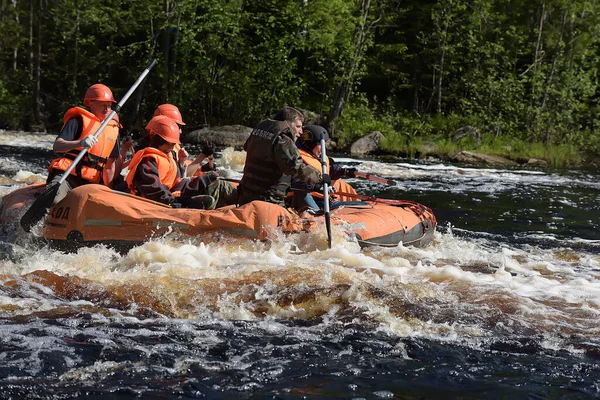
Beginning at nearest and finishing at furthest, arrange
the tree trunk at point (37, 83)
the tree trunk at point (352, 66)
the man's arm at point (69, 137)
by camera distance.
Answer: the man's arm at point (69, 137) → the tree trunk at point (37, 83) → the tree trunk at point (352, 66)

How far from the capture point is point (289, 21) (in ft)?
85.3

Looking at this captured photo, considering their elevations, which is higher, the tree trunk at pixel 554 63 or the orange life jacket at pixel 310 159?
the tree trunk at pixel 554 63

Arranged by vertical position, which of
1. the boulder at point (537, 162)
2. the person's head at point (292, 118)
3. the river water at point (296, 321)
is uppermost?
the person's head at point (292, 118)

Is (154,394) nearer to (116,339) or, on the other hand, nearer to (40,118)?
(116,339)

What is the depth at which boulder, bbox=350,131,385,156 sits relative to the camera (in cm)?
2302

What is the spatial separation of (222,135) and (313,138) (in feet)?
51.7

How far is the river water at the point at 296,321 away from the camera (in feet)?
14.1

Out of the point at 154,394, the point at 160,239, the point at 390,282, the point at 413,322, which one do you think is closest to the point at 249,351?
the point at 154,394

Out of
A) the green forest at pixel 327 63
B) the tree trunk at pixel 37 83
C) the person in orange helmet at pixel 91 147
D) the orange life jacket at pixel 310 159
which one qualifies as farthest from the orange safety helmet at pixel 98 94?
the tree trunk at pixel 37 83

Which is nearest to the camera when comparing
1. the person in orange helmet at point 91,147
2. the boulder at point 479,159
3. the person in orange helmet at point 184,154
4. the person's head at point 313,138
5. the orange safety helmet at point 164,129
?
the orange safety helmet at point 164,129

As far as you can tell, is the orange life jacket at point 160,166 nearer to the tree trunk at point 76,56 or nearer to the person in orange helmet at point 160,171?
the person in orange helmet at point 160,171

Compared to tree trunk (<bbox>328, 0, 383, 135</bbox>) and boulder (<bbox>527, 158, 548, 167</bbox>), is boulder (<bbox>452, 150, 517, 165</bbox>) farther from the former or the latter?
tree trunk (<bbox>328, 0, 383, 135</bbox>)

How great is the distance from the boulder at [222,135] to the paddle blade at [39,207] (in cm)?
1581

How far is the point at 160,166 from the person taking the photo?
24.1ft
